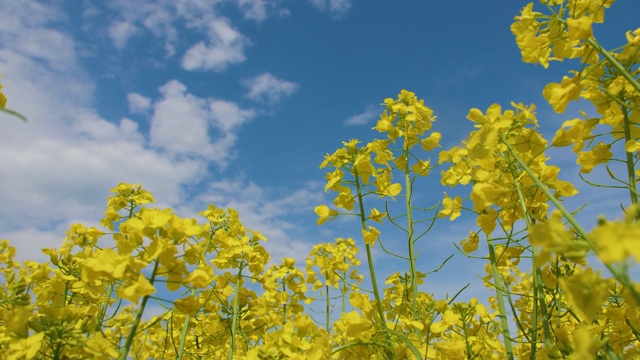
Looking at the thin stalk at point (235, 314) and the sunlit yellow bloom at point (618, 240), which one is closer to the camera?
the sunlit yellow bloom at point (618, 240)

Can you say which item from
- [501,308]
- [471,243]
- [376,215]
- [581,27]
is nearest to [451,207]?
[471,243]

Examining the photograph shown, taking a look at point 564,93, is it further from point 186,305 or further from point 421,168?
point 186,305

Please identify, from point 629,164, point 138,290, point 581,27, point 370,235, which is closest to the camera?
point 138,290

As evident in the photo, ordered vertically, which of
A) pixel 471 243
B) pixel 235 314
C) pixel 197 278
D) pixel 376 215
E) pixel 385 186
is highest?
pixel 385 186

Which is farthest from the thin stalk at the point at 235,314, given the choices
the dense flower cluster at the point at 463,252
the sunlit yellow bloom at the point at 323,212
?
the sunlit yellow bloom at the point at 323,212

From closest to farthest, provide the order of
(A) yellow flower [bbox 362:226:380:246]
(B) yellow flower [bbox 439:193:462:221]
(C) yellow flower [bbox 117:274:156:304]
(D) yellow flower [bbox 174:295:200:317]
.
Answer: (C) yellow flower [bbox 117:274:156:304] → (D) yellow flower [bbox 174:295:200:317] → (A) yellow flower [bbox 362:226:380:246] → (B) yellow flower [bbox 439:193:462:221]

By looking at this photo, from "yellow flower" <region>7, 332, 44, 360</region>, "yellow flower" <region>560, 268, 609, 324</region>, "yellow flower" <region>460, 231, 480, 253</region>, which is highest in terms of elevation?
"yellow flower" <region>460, 231, 480, 253</region>

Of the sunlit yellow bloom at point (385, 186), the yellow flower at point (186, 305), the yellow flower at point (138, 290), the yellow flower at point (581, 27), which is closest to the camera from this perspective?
the yellow flower at point (138, 290)

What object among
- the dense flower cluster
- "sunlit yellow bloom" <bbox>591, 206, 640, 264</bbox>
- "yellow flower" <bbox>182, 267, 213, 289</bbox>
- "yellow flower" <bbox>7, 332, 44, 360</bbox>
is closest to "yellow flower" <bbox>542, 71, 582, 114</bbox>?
the dense flower cluster

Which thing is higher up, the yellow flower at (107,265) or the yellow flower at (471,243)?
the yellow flower at (471,243)

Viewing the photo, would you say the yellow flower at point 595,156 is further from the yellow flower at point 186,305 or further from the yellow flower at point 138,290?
the yellow flower at point 138,290

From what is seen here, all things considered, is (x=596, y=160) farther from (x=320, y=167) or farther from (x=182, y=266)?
(x=182, y=266)

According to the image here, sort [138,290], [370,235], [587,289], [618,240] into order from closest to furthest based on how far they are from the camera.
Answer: [618,240] < [587,289] < [138,290] < [370,235]

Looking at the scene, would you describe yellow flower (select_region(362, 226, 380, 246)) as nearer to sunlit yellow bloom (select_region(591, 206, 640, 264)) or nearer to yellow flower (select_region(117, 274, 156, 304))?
yellow flower (select_region(117, 274, 156, 304))
